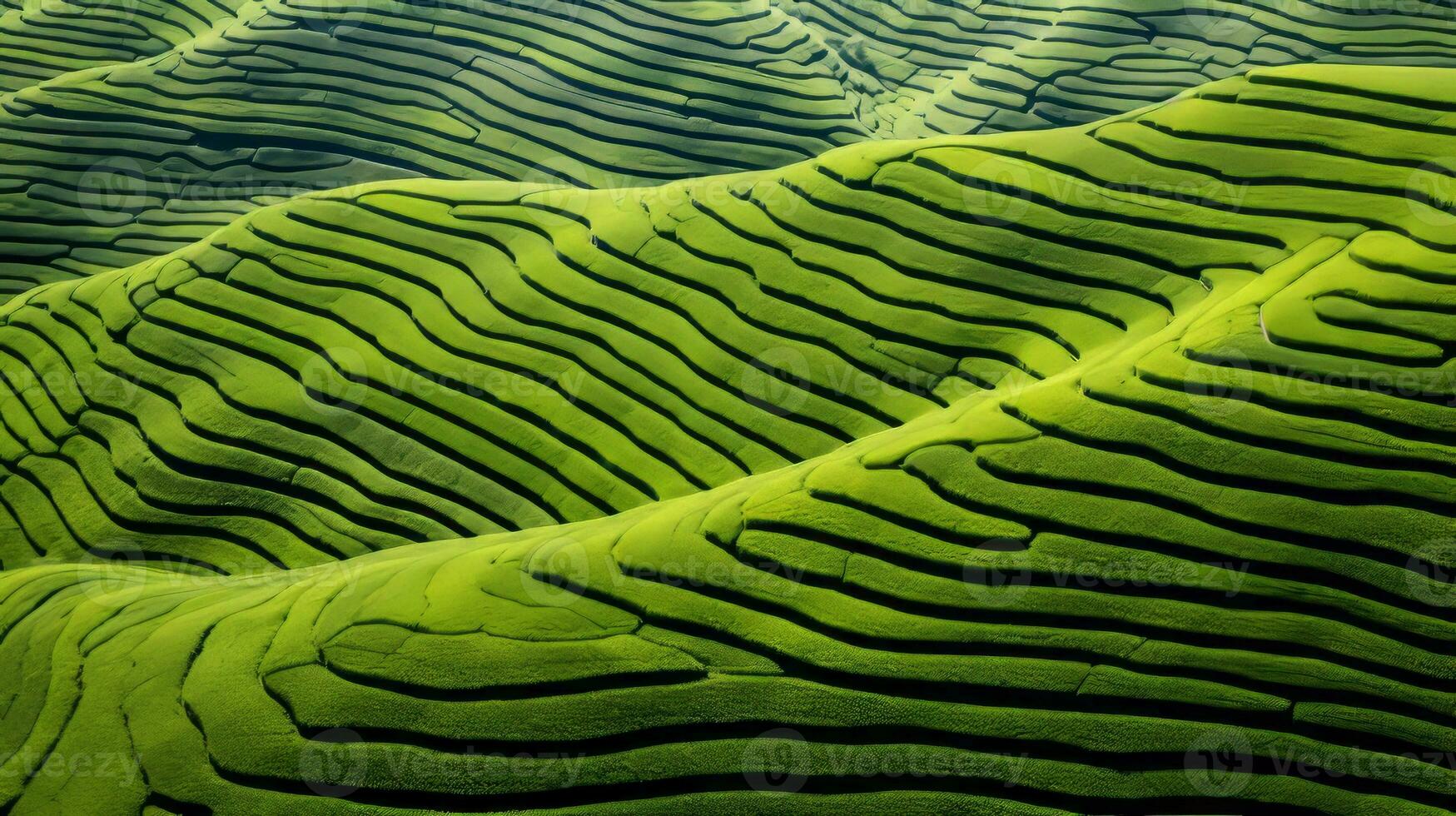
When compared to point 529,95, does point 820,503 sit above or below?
below

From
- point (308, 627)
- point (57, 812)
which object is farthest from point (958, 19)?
point (57, 812)

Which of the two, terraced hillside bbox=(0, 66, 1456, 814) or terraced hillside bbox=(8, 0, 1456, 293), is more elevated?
terraced hillside bbox=(8, 0, 1456, 293)

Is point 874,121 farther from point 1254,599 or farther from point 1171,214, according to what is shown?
point 1254,599

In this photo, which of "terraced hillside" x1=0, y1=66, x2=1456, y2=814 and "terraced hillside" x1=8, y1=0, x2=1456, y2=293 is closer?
"terraced hillside" x1=0, y1=66, x2=1456, y2=814

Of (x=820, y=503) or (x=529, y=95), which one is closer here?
(x=820, y=503)
